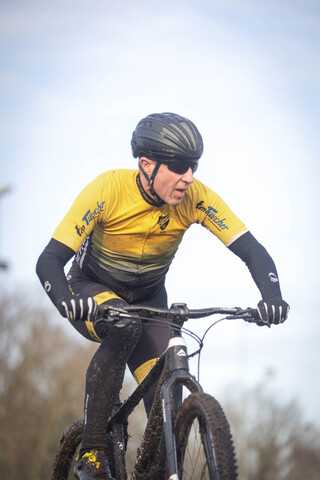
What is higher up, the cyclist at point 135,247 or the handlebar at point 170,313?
the cyclist at point 135,247

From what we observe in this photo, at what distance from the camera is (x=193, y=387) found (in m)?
4.65

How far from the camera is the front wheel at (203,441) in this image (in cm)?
414

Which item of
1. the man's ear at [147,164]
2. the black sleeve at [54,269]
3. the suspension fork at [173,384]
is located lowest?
the suspension fork at [173,384]

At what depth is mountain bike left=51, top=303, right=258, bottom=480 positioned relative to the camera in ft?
13.9

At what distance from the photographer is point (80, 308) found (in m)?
4.69

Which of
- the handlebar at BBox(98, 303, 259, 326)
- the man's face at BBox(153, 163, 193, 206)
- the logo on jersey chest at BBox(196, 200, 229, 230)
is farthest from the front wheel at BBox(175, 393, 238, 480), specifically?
the logo on jersey chest at BBox(196, 200, 229, 230)

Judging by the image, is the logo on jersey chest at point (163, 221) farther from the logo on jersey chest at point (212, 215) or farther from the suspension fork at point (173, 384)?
the suspension fork at point (173, 384)

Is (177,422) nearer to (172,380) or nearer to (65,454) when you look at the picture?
(172,380)

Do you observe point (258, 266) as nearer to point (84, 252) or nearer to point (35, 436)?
Answer: point (84, 252)

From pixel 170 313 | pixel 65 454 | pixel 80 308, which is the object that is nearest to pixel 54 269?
pixel 80 308

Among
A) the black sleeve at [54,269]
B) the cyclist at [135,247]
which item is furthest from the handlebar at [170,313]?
the black sleeve at [54,269]

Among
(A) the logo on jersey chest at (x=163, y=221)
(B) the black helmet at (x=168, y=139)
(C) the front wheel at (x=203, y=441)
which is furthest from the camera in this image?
(A) the logo on jersey chest at (x=163, y=221)

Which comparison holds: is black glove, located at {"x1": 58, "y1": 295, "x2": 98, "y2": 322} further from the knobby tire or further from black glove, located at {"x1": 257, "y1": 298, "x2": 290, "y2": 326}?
the knobby tire

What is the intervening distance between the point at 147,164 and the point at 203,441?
2.30m
